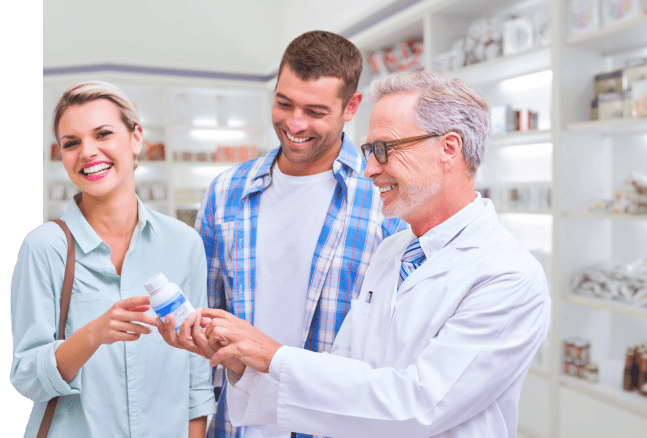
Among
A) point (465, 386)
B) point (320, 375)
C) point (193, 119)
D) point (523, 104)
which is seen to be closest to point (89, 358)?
point (320, 375)

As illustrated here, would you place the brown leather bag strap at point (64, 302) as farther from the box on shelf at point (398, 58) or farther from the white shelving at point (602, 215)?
the box on shelf at point (398, 58)

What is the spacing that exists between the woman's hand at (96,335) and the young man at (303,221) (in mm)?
484

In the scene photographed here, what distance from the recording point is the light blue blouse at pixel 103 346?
119 cm

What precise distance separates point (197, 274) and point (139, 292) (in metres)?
0.18

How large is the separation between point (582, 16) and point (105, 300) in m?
2.97

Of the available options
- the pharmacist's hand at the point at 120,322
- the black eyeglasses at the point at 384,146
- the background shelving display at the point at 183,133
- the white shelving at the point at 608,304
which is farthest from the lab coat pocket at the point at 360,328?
the background shelving display at the point at 183,133

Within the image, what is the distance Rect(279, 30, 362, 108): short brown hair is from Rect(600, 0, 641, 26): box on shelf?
1.90 m

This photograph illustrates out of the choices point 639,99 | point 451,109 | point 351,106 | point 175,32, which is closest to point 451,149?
point 451,109

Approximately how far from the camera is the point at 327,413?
110cm

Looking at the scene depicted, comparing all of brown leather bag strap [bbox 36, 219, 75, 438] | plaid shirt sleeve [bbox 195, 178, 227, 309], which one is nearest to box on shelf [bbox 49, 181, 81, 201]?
plaid shirt sleeve [bbox 195, 178, 227, 309]

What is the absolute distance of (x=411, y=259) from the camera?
131cm

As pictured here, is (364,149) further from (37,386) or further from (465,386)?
(37,386)

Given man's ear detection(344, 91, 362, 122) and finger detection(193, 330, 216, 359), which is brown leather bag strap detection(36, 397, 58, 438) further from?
man's ear detection(344, 91, 362, 122)

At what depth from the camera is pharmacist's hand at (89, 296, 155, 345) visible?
115 cm
